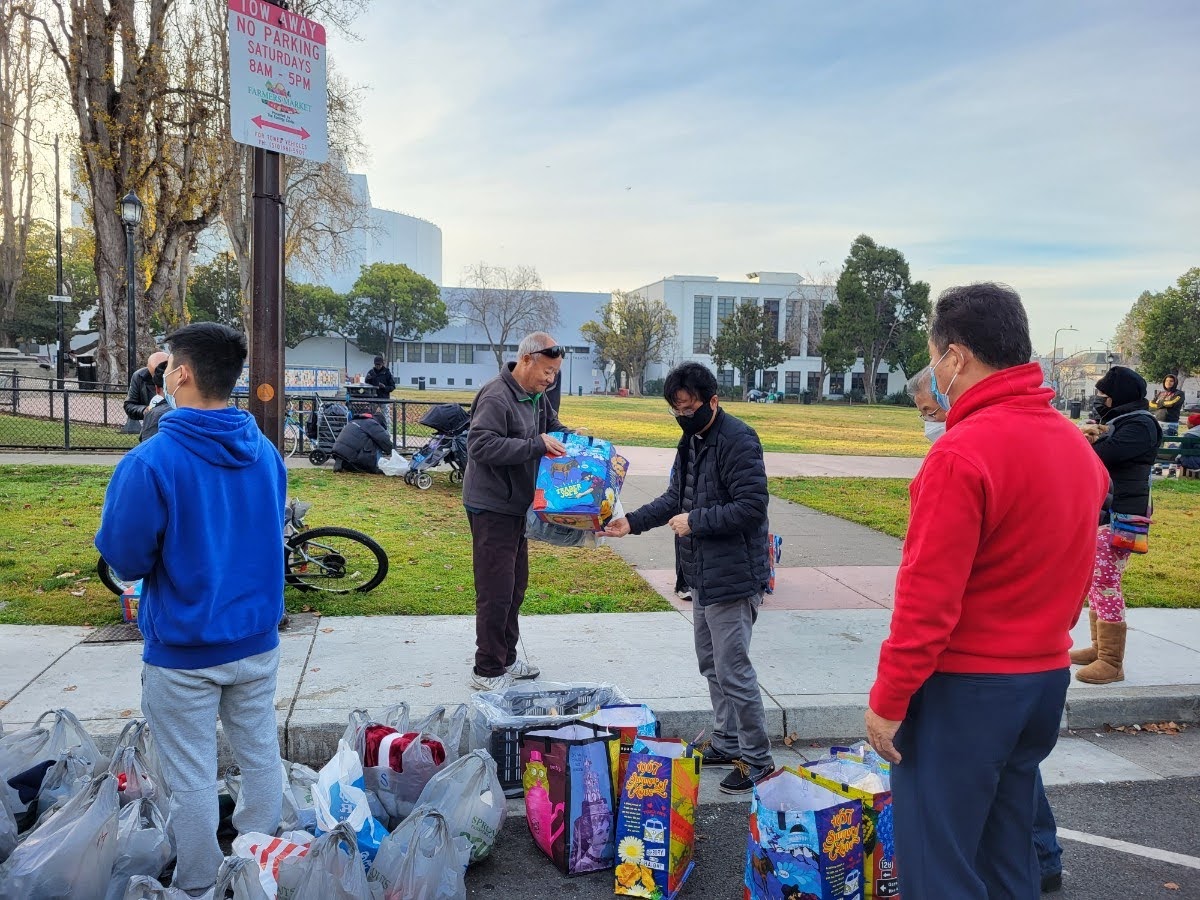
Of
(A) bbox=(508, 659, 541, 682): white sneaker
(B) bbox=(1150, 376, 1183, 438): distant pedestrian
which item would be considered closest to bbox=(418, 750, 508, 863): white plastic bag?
(A) bbox=(508, 659, 541, 682): white sneaker

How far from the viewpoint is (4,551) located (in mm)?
7867

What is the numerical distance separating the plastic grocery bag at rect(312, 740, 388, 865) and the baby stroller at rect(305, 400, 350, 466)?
12.0m

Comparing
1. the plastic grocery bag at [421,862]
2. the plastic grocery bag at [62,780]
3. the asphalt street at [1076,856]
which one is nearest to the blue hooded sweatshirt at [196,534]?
the plastic grocery bag at [421,862]

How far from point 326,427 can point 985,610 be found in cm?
1409

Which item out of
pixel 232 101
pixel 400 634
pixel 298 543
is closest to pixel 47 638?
pixel 298 543

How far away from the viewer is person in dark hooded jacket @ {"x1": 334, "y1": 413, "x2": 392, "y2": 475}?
45.5 feet

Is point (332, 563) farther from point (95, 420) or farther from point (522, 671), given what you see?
point (95, 420)

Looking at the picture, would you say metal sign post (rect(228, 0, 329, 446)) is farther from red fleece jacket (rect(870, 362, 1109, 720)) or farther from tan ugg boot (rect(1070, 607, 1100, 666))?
tan ugg boot (rect(1070, 607, 1100, 666))

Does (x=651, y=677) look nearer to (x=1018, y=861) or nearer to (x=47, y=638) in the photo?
(x=1018, y=861)

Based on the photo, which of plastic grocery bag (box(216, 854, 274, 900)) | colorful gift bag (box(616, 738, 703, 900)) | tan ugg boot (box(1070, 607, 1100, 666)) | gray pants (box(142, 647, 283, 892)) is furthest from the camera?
tan ugg boot (box(1070, 607, 1100, 666))

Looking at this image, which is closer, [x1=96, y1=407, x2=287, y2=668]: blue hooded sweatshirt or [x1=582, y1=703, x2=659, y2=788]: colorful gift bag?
[x1=96, y1=407, x2=287, y2=668]: blue hooded sweatshirt

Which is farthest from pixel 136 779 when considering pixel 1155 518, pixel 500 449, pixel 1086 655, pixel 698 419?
pixel 1155 518

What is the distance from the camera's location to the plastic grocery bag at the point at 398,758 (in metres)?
3.49

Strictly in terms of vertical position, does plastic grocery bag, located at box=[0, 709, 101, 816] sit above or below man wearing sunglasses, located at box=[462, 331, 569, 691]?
below
